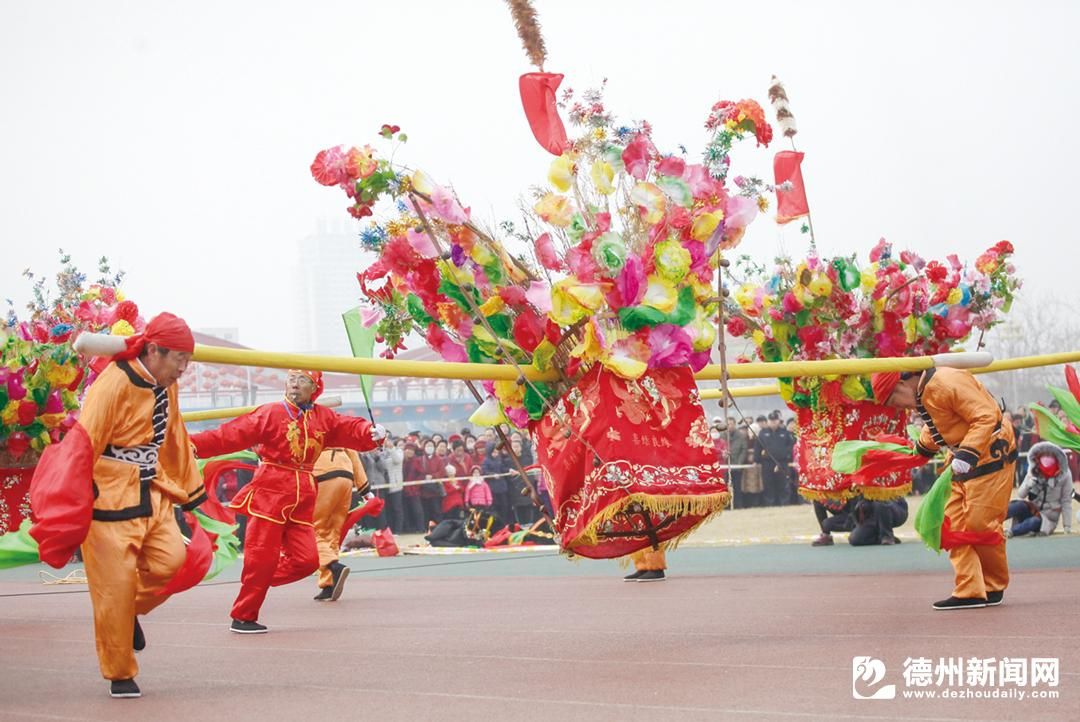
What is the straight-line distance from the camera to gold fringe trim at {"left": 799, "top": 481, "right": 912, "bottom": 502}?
33.0ft

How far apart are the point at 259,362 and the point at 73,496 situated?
974mm

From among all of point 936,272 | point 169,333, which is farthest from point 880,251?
point 169,333

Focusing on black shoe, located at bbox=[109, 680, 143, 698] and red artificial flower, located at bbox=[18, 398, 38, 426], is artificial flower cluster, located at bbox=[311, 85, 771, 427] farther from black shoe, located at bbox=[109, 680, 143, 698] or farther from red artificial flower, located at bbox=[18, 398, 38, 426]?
red artificial flower, located at bbox=[18, 398, 38, 426]

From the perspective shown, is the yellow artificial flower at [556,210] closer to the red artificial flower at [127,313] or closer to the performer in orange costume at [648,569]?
the red artificial flower at [127,313]

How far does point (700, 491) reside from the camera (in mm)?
5805

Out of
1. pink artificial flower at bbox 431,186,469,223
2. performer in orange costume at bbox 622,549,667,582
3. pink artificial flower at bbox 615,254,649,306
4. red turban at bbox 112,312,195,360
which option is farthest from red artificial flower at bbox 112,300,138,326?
performer in orange costume at bbox 622,549,667,582

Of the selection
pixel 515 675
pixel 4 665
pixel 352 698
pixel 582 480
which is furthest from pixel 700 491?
pixel 4 665

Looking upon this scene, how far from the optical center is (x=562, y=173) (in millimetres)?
5871

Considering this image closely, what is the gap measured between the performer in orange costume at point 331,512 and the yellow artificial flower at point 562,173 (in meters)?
4.29

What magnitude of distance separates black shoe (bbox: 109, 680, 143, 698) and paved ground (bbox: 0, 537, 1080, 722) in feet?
0.16

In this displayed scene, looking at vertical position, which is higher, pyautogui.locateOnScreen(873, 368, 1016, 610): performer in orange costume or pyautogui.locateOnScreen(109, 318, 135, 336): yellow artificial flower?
pyautogui.locateOnScreen(109, 318, 135, 336): yellow artificial flower

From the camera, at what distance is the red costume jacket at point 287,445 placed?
800cm

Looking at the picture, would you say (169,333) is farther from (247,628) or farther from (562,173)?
(247,628)

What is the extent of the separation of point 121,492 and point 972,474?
4194 millimetres
